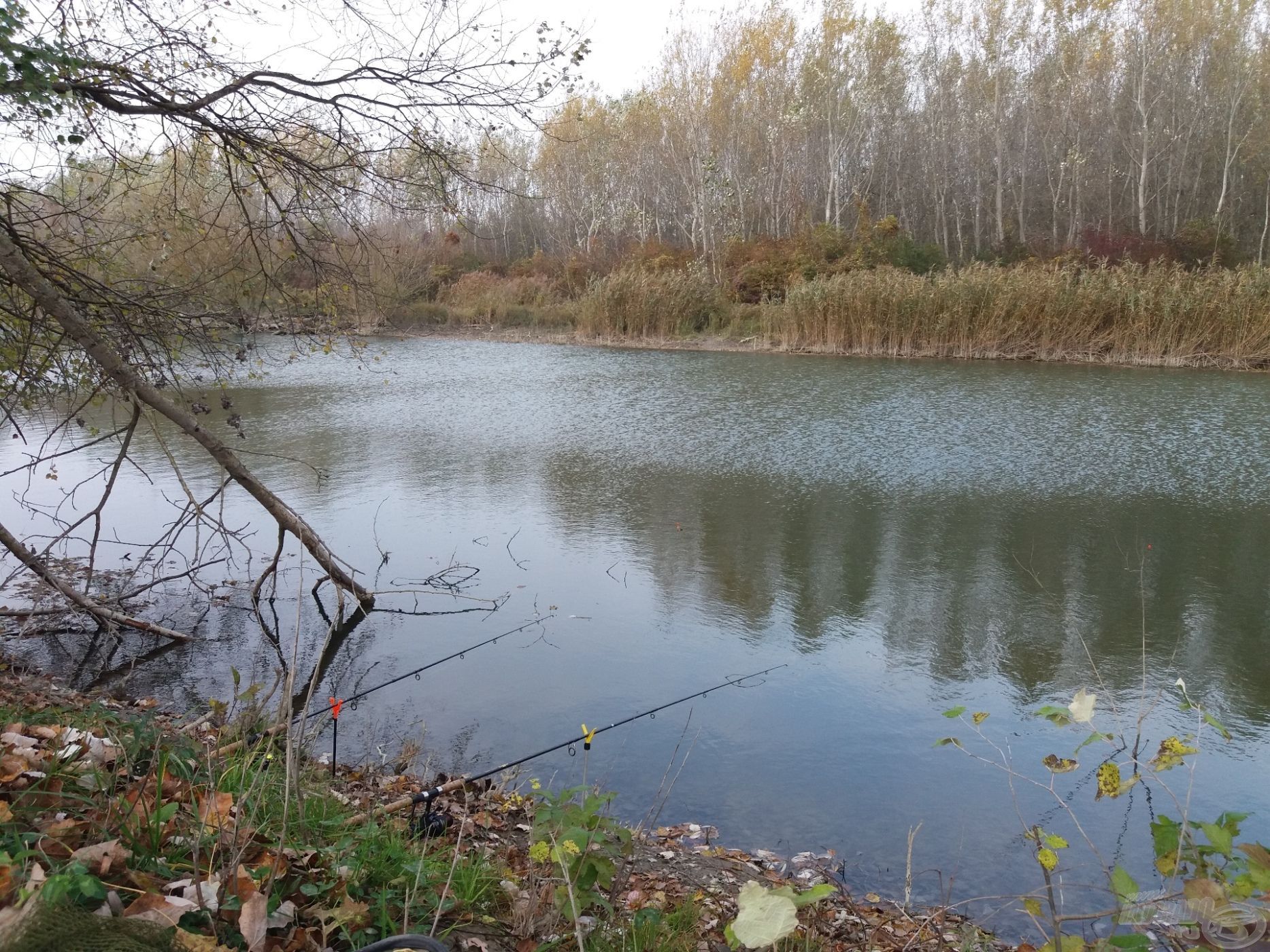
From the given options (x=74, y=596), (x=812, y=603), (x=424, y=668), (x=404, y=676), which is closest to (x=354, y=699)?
(x=404, y=676)

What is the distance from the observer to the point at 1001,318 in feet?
55.1

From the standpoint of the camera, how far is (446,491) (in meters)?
8.40

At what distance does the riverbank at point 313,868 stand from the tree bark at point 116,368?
1376 millimetres

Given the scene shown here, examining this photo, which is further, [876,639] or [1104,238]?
[1104,238]

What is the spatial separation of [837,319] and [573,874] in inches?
667

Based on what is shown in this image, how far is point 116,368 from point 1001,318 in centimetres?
1593

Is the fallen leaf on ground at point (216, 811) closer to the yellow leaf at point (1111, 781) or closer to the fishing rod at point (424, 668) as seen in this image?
the fishing rod at point (424, 668)

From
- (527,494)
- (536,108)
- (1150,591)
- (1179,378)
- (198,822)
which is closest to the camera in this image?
(198,822)

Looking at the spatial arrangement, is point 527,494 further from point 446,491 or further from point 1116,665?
point 1116,665

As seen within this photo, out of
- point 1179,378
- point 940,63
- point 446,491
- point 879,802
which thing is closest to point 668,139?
point 940,63

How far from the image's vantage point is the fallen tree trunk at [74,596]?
14.7ft

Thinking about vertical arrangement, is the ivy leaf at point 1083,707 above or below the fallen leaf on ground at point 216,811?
above

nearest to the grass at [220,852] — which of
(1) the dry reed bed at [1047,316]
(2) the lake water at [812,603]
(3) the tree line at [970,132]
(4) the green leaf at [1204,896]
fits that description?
(2) the lake water at [812,603]

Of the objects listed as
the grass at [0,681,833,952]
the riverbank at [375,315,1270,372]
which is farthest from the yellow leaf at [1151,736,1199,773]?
the riverbank at [375,315,1270,372]
